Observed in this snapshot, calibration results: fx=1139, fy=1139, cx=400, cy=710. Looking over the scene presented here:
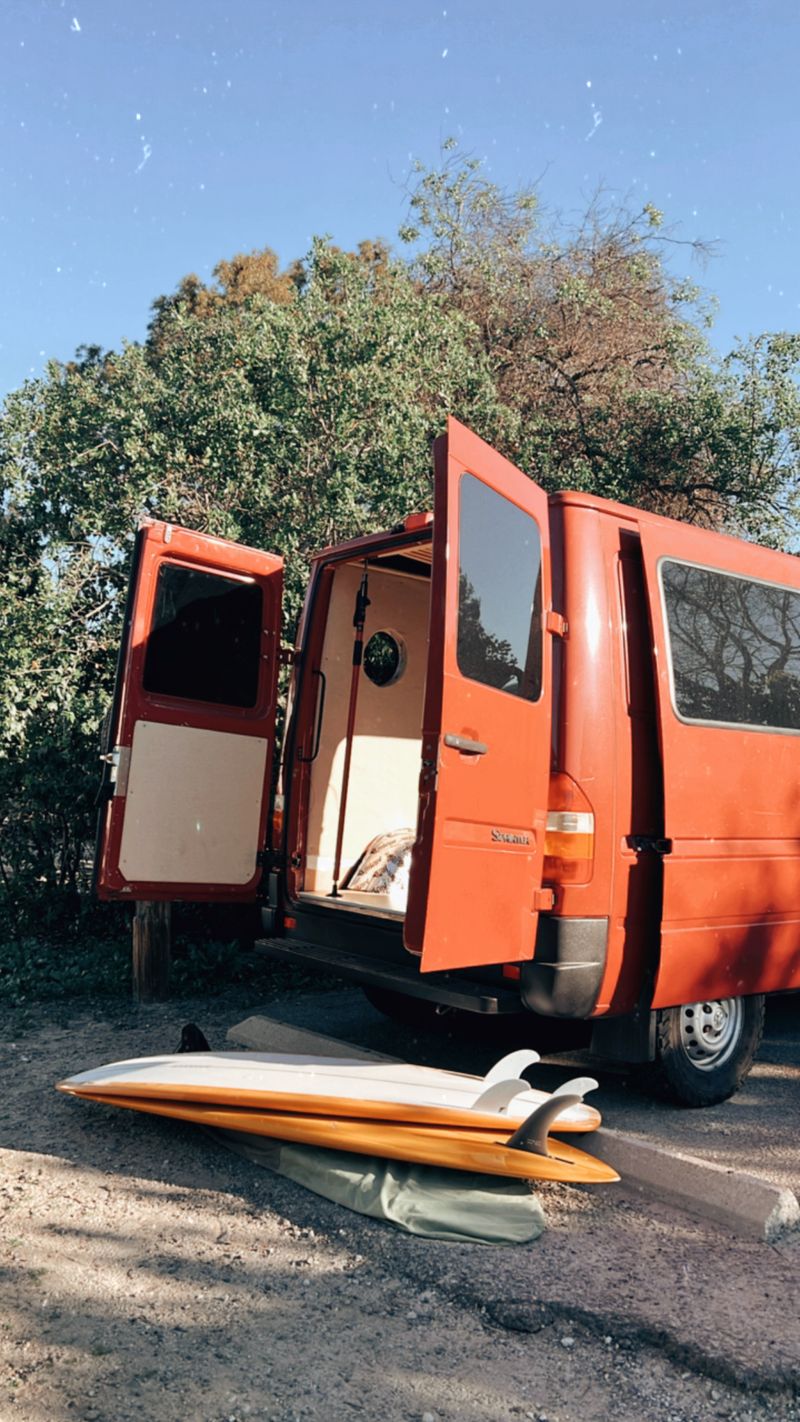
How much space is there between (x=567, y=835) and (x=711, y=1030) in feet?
4.32

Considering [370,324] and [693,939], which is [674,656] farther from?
[370,324]

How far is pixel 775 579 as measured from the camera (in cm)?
538

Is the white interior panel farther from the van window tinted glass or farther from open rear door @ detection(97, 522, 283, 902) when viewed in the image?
the van window tinted glass

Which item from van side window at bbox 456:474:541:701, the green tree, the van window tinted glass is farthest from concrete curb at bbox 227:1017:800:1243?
the green tree

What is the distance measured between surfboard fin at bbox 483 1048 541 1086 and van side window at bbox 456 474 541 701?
53.5 inches

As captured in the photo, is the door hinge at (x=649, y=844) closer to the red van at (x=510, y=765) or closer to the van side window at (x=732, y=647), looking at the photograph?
the red van at (x=510, y=765)

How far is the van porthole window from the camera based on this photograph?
21.9 feet

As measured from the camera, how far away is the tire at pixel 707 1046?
4750mm

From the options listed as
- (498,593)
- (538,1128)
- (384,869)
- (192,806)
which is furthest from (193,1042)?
(498,593)

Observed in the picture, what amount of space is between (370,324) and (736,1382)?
7.77m

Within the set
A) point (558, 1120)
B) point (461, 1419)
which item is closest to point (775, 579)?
point (558, 1120)

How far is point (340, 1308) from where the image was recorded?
10.2 feet

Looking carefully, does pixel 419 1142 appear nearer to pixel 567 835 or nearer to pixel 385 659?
pixel 567 835

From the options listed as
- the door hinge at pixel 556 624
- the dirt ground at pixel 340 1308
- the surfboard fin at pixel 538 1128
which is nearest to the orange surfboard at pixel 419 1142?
the surfboard fin at pixel 538 1128
